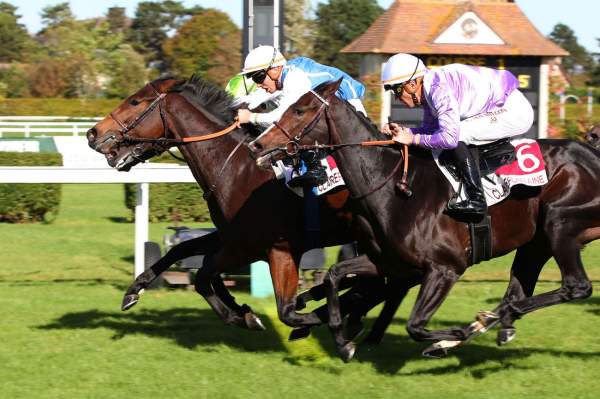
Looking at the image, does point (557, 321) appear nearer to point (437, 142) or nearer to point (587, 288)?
point (587, 288)

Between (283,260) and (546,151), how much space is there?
1.64 metres

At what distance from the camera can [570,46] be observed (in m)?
124

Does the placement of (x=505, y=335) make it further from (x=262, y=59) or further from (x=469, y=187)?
(x=262, y=59)

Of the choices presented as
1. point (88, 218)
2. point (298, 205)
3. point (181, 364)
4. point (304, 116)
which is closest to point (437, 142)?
point (304, 116)

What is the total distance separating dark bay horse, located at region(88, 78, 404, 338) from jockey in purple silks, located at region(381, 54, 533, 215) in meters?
0.82

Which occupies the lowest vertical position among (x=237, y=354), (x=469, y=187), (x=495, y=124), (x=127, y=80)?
(x=237, y=354)

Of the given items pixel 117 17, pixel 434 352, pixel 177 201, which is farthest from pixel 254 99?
pixel 117 17

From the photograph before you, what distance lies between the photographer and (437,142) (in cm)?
513

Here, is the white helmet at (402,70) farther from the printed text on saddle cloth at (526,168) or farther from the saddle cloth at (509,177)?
the printed text on saddle cloth at (526,168)

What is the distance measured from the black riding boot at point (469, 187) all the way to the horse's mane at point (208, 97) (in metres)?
1.60

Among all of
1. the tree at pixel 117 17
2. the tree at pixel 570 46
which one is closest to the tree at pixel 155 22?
the tree at pixel 117 17

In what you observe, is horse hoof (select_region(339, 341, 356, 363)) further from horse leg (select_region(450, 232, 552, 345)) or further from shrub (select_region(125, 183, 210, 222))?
shrub (select_region(125, 183, 210, 222))

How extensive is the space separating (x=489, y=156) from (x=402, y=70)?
725 millimetres

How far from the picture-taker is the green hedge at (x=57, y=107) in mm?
42219
